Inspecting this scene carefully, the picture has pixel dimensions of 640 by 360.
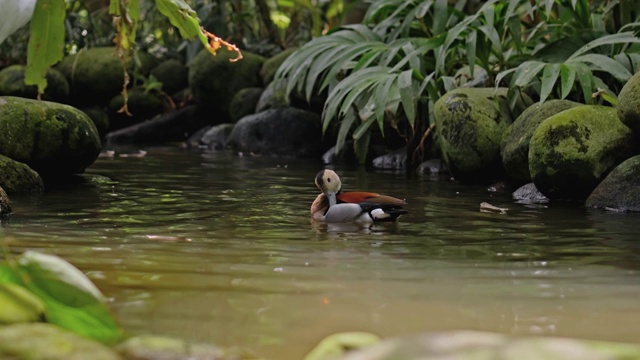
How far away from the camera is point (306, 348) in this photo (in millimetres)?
2564

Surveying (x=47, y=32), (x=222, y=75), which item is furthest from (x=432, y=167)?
(x=47, y=32)

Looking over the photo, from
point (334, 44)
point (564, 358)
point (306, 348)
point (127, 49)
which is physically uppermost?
point (334, 44)

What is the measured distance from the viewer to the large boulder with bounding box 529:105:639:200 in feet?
21.4

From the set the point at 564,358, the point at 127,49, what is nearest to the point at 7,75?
the point at 127,49

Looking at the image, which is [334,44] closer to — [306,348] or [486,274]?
[486,274]

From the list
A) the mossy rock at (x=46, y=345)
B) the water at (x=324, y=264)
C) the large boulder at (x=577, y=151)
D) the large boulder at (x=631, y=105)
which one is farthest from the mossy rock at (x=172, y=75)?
the mossy rock at (x=46, y=345)

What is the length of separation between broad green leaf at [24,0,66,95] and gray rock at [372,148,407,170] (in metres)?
7.37

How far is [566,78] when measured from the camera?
748 centimetres

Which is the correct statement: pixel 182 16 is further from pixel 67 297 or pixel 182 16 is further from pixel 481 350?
pixel 481 350

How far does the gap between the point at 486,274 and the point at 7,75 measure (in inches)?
497

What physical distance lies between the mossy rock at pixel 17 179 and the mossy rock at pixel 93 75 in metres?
8.59

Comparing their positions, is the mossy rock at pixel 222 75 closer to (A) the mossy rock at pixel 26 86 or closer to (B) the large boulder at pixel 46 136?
(A) the mossy rock at pixel 26 86

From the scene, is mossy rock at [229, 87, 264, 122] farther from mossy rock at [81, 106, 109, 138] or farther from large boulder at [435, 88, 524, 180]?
large boulder at [435, 88, 524, 180]

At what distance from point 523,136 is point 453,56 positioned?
2270 millimetres
